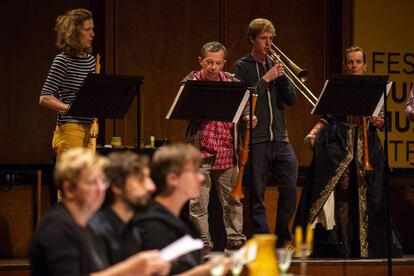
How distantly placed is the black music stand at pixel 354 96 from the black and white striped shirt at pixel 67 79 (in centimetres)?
155

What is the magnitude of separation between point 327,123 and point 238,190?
99 cm

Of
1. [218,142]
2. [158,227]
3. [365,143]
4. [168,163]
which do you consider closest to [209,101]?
[218,142]

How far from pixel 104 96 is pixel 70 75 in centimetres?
44

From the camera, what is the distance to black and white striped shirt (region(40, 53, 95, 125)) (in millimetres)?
6613

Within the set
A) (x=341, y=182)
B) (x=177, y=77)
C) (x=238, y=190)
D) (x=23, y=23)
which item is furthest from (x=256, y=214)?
(x=23, y=23)

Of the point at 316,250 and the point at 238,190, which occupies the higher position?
the point at 238,190

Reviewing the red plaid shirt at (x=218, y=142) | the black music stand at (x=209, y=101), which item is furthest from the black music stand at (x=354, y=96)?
the red plaid shirt at (x=218, y=142)

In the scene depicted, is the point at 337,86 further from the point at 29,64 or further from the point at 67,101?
the point at 29,64

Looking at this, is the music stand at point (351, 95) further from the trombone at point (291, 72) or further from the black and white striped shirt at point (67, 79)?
the black and white striped shirt at point (67, 79)

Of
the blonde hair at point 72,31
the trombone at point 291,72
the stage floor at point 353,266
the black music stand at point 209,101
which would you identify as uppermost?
the blonde hair at point 72,31

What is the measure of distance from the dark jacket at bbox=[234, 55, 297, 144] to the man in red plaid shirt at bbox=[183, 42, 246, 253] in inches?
6.1

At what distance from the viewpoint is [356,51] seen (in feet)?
23.9

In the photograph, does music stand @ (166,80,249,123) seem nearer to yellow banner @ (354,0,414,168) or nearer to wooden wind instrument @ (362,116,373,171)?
wooden wind instrument @ (362,116,373,171)

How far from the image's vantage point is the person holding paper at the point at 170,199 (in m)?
4.06
